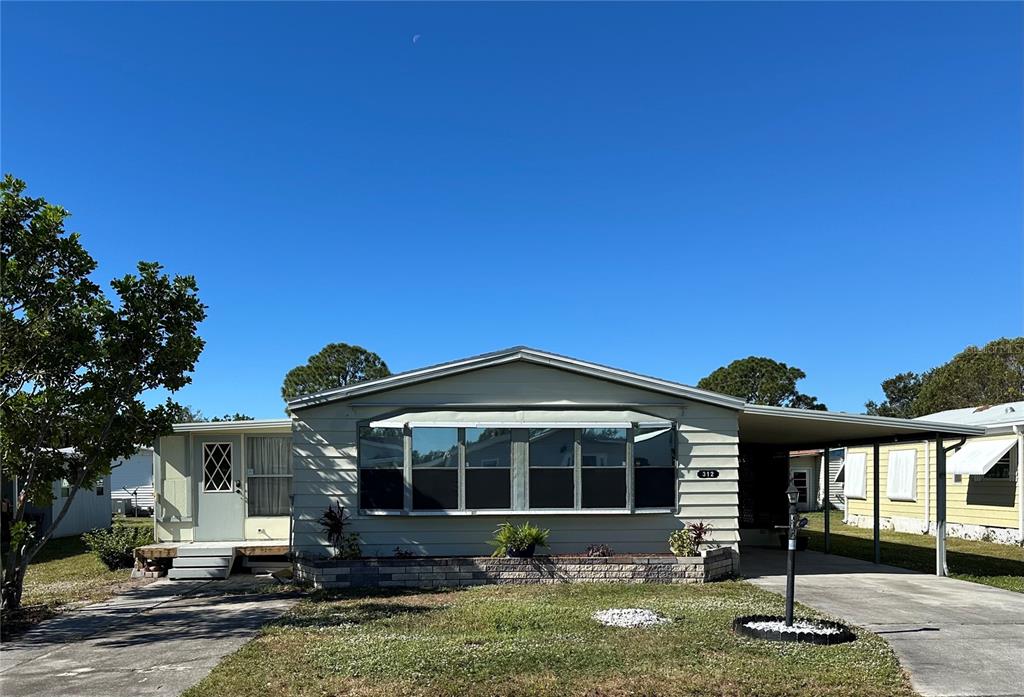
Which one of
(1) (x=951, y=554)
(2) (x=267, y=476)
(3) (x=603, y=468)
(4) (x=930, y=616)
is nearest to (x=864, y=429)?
(4) (x=930, y=616)

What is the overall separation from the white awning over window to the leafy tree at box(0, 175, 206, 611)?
1607 centimetres

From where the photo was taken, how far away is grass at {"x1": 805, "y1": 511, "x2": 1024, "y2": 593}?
38.4ft

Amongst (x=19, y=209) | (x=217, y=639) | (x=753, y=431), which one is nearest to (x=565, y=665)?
(x=217, y=639)

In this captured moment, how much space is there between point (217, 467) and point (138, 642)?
5736 mm

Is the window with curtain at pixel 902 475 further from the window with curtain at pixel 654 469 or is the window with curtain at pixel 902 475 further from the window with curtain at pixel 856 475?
the window with curtain at pixel 654 469

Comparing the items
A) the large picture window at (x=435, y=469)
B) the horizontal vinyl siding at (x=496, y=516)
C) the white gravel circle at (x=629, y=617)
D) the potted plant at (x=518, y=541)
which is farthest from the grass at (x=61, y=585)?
the white gravel circle at (x=629, y=617)

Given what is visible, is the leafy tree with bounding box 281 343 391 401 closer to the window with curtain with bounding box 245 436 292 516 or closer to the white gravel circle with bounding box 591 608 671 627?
the window with curtain with bounding box 245 436 292 516

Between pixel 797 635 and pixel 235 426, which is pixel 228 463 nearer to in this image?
pixel 235 426

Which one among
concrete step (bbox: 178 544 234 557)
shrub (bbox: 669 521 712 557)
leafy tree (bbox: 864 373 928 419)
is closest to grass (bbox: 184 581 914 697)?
shrub (bbox: 669 521 712 557)

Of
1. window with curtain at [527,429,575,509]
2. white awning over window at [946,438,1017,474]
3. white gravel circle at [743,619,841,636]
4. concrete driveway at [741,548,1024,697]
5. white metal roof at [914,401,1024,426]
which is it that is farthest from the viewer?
white metal roof at [914,401,1024,426]

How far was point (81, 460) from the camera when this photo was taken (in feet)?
30.1

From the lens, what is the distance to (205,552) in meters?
11.8

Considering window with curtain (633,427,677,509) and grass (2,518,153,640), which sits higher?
window with curtain (633,427,677,509)

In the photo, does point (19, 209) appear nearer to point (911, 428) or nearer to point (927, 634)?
point (927, 634)
